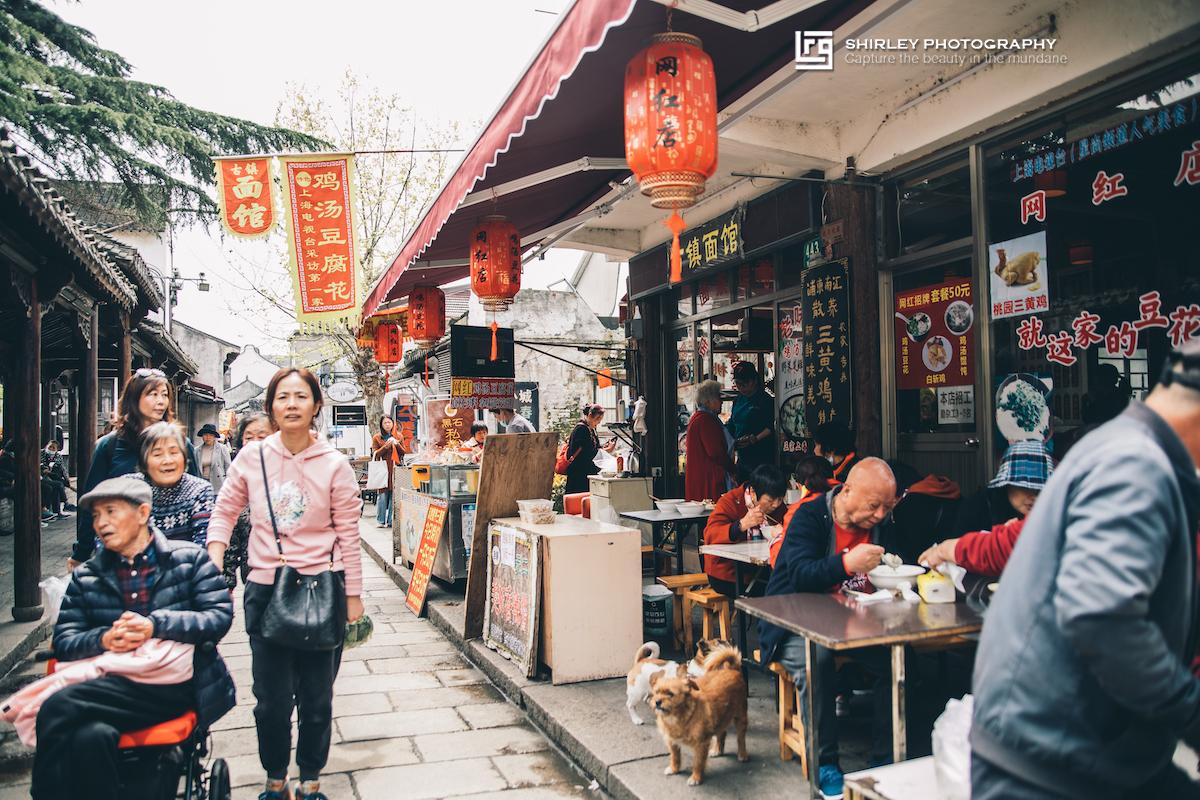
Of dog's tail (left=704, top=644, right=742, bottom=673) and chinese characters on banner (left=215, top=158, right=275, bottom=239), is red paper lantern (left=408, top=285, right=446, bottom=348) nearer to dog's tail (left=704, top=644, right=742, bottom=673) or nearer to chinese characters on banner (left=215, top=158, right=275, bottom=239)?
chinese characters on banner (left=215, top=158, right=275, bottom=239)

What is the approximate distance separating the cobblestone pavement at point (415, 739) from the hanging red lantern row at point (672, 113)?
3344mm

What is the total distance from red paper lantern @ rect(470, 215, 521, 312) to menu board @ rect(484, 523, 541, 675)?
2.80m

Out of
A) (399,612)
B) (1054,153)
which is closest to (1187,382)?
(1054,153)

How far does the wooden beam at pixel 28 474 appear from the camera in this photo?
7637 millimetres


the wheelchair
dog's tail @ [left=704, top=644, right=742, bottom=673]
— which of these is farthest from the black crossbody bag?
dog's tail @ [left=704, top=644, right=742, bottom=673]

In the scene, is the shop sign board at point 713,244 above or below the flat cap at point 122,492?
above

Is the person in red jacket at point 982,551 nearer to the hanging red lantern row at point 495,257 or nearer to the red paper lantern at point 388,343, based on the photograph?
the hanging red lantern row at point 495,257

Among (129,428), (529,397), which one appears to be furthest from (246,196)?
(529,397)

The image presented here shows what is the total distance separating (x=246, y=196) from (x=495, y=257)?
3295 mm

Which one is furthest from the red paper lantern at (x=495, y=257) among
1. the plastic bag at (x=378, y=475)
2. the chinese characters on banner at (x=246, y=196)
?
the plastic bag at (x=378, y=475)

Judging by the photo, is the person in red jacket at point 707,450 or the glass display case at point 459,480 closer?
the person in red jacket at point 707,450

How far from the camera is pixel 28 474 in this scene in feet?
25.5

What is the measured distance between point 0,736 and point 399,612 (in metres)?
4.04

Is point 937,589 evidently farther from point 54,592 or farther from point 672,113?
point 54,592
